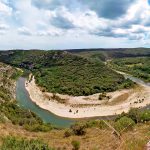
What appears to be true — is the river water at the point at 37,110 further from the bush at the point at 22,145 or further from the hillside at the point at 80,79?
the bush at the point at 22,145

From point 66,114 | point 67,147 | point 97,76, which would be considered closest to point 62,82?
point 97,76

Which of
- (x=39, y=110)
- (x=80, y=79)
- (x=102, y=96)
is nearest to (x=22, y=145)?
(x=39, y=110)

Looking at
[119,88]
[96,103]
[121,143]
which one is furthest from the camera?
[119,88]

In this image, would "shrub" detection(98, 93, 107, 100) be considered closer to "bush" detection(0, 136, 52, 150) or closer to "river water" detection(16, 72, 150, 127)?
"river water" detection(16, 72, 150, 127)

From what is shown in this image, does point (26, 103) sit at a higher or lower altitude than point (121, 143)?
lower

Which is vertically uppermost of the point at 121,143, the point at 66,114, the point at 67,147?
the point at 121,143

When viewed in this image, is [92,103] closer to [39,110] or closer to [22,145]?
[39,110]

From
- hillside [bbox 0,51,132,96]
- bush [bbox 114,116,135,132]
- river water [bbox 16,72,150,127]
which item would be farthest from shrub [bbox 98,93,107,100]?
bush [bbox 114,116,135,132]

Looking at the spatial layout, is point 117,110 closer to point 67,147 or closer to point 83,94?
point 83,94

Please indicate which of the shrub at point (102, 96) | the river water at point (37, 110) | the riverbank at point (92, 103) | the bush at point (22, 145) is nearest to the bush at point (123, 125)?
the bush at point (22, 145)
